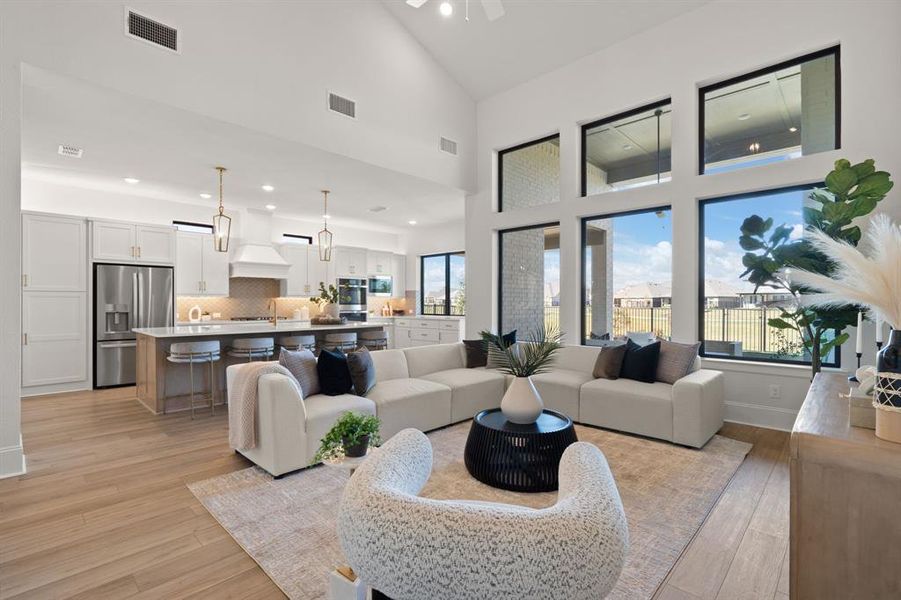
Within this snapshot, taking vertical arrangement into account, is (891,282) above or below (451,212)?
below

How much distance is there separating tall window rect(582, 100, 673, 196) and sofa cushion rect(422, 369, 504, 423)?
2776 millimetres

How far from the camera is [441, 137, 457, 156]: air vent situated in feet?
20.0

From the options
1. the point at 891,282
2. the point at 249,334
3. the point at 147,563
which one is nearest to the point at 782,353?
the point at 891,282

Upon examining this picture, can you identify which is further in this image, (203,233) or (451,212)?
(451,212)

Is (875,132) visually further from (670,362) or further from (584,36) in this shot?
(584,36)

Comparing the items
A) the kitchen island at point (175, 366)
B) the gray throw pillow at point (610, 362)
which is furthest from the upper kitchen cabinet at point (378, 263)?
the gray throw pillow at point (610, 362)

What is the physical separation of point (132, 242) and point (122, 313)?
102 cm

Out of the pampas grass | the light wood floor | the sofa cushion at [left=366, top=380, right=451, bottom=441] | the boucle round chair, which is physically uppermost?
the pampas grass

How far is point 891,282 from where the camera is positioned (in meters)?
1.09

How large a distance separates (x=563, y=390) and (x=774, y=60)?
3741 mm

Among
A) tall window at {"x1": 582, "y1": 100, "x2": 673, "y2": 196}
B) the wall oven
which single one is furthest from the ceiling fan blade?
the wall oven

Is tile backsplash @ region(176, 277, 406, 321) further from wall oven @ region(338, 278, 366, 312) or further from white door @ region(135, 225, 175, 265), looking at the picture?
white door @ region(135, 225, 175, 265)

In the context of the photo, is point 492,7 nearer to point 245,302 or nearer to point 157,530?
point 157,530

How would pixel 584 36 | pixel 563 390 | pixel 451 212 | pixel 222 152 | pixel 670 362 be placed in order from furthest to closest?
1. pixel 451 212
2. pixel 584 36
3. pixel 222 152
4. pixel 563 390
5. pixel 670 362
